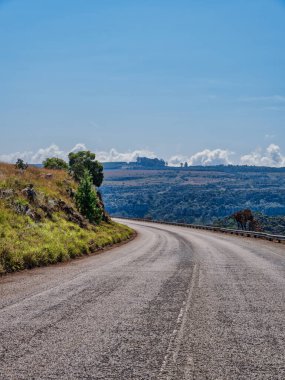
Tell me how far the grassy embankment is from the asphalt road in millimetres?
4457

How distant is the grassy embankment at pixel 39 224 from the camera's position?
1881cm

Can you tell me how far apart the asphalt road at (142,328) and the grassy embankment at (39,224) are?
4.46 m

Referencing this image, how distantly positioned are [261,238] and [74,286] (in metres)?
36.2

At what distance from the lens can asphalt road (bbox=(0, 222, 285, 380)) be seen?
18.9 ft

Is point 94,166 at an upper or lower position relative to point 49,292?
upper

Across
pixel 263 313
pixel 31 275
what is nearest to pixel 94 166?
pixel 31 275

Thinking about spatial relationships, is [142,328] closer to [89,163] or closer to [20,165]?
[20,165]

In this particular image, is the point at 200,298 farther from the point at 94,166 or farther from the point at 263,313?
the point at 94,166

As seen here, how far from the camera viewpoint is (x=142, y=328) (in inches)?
307

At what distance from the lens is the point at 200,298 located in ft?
35.3

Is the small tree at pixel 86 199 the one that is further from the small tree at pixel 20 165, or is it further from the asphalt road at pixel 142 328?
the asphalt road at pixel 142 328

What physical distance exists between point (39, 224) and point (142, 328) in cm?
2025

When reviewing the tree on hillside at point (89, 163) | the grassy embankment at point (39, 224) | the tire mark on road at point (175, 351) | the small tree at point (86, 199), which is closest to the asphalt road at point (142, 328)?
the tire mark on road at point (175, 351)

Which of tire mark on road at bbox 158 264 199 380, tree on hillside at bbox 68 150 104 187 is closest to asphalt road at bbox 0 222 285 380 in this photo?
tire mark on road at bbox 158 264 199 380
